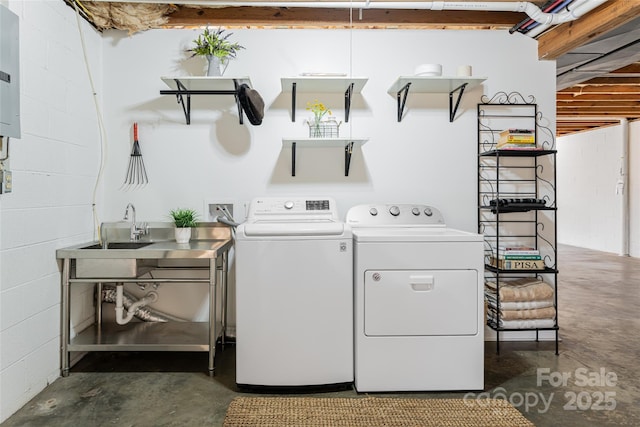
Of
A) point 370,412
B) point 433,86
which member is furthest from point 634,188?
point 370,412

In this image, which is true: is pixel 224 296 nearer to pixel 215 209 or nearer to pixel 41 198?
pixel 215 209

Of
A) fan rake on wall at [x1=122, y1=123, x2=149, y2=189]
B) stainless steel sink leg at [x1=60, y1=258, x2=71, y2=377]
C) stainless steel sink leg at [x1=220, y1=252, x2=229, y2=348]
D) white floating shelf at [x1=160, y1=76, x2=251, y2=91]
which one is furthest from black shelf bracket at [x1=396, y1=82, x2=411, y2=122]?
stainless steel sink leg at [x1=60, y1=258, x2=71, y2=377]

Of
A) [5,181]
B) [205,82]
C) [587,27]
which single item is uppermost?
[587,27]

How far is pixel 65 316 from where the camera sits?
7.71 ft

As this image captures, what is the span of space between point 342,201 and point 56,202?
5.93 ft

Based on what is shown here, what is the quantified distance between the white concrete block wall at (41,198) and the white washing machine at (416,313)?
1.74 meters

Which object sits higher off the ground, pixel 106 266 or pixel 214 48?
pixel 214 48

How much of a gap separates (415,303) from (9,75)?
7.54 feet

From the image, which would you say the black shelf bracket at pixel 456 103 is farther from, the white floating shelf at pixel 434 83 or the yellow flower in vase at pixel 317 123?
the yellow flower in vase at pixel 317 123

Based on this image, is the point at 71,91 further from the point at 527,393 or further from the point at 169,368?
the point at 527,393

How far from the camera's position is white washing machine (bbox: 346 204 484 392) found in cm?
217

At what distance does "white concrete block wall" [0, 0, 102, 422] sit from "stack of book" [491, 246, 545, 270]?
2797 millimetres

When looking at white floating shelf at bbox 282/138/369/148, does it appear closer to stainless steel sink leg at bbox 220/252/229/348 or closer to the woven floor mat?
stainless steel sink leg at bbox 220/252/229/348

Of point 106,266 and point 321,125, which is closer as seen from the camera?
point 106,266
